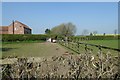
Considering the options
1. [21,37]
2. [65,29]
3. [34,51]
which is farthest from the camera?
[65,29]

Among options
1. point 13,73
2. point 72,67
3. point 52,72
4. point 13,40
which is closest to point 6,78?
point 13,73

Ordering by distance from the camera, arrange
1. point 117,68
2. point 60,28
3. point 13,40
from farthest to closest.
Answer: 1. point 60,28
2. point 13,40
3. point 117,68

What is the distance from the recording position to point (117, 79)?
2.98 m

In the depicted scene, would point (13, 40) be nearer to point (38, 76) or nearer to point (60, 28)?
point (60, 28)

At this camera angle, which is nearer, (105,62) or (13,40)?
(105,62)

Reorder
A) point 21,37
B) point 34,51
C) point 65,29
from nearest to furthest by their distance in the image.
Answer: point 34,51, point 21,37, point 65,29

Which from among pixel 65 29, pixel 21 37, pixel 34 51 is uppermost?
pixel 65 29

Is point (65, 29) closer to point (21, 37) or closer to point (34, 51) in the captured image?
point (21, 37)

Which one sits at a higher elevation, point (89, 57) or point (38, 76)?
point (89, 57)

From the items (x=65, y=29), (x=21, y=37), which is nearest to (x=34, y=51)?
(x=21, y=37)

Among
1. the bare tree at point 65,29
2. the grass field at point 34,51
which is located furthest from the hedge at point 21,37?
the grass field at point 34,51

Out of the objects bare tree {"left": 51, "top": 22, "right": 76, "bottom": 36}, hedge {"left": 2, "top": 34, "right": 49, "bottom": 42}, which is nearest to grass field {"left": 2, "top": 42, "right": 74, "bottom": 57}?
hedge {"left": 2, "top": 34, "right": 49, "bottom": 42}

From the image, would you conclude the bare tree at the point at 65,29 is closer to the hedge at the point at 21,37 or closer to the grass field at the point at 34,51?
the hedge at the point at 21,37

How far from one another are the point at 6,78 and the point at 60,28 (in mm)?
82612
